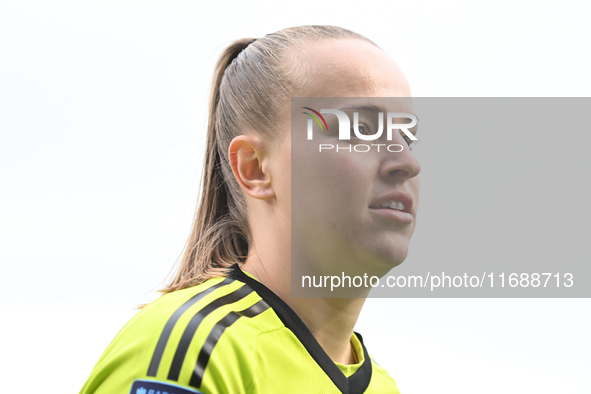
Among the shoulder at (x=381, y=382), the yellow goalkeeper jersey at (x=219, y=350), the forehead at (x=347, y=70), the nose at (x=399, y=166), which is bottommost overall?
the shoulder at (x=381, y=382)

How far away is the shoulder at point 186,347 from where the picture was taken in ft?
4.49

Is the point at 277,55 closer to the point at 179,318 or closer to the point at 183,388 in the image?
the point at 179,318

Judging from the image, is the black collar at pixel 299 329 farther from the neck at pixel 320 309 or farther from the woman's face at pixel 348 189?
the woman's face at pixel 348 189

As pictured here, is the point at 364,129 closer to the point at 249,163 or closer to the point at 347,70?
the point at 347,70

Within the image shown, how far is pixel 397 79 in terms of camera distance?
192 centimetres

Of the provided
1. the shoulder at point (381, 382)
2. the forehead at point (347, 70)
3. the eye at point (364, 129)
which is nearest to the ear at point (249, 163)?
the forehead at point (347, 70)

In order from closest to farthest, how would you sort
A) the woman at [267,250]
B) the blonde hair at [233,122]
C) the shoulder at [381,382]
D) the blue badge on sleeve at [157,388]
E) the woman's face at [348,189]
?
the blue badge on sleeve at [157,388] → the woman at [267,250] → the woman's face at [348,189] → the blonde hair at [233,122] → the shoulder at [381,382]

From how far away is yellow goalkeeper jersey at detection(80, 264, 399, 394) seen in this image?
1373 mm

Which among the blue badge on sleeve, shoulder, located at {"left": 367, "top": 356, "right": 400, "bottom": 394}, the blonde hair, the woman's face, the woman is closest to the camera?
the blue badge on sleeve

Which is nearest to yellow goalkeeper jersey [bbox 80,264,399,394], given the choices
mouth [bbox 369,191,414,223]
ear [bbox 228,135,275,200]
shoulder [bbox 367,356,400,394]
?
shoulder [bbox 367,356,400,394]

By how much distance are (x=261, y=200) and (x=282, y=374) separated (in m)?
0.63

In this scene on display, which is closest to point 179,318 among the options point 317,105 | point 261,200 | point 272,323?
point 272,323

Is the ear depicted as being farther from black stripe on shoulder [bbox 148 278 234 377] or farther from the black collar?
black stripe on shoulder [bbox 148 278 234 377]

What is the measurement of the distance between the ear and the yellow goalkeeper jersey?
1.00ft
